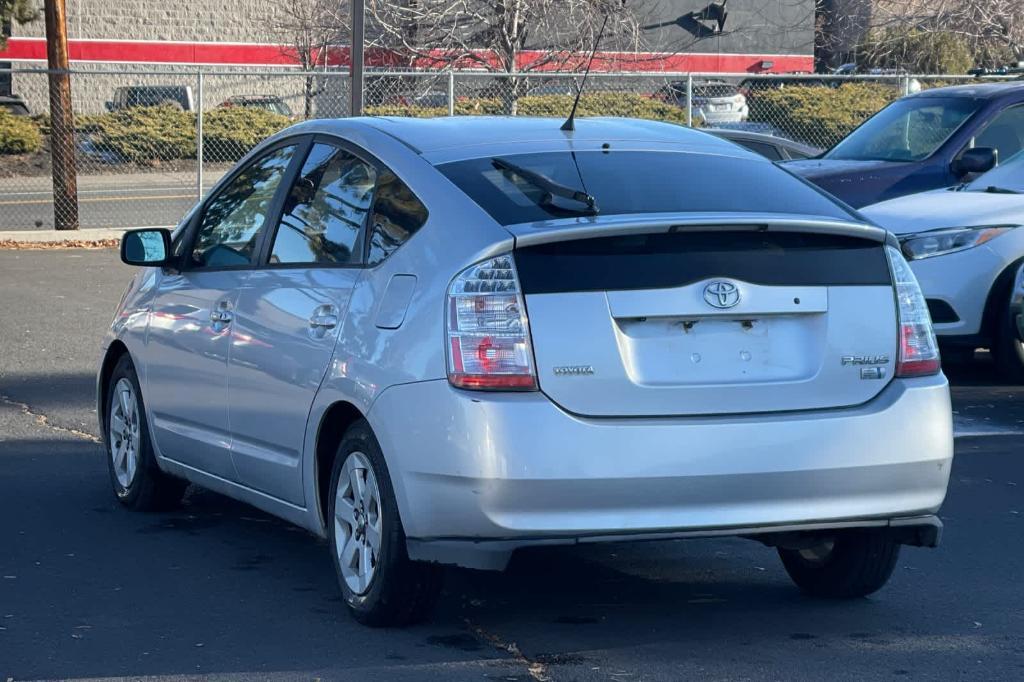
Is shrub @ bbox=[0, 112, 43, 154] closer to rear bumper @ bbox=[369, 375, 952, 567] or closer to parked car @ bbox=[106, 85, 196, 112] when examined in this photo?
parked car @ bbox=[106, 85, 196, 112]

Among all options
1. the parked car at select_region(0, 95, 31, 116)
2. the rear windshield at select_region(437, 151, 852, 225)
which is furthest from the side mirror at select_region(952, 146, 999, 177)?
the parked car at select_region(0, 95, 31, 116)

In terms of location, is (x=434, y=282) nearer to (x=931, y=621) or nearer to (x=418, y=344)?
(x=418, y=344)

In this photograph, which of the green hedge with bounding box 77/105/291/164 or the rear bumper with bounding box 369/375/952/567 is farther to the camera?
the green hedge with bounding box 77/105/291/164

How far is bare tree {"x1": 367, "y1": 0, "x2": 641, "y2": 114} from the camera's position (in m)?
27.9

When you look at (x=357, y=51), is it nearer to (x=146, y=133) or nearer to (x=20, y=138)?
(x=146, y=133)

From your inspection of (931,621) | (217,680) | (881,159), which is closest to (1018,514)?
(931,621)

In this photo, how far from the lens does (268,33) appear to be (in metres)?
46.6

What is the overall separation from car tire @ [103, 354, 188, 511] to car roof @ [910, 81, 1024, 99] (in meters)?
8.75

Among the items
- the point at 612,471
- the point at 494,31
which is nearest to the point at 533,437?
the point at 612,471

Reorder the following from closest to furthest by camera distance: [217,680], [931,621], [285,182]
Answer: [217,680]
[931,621]
[285,182]

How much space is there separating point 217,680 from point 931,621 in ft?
7.60

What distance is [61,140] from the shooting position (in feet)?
72.9

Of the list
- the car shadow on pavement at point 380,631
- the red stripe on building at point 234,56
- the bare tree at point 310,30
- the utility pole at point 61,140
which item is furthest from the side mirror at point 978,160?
the red stripe on building at point 234,56

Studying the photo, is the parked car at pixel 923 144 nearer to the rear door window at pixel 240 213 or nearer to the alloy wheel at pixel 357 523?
the rear door window at pixel 240 213
